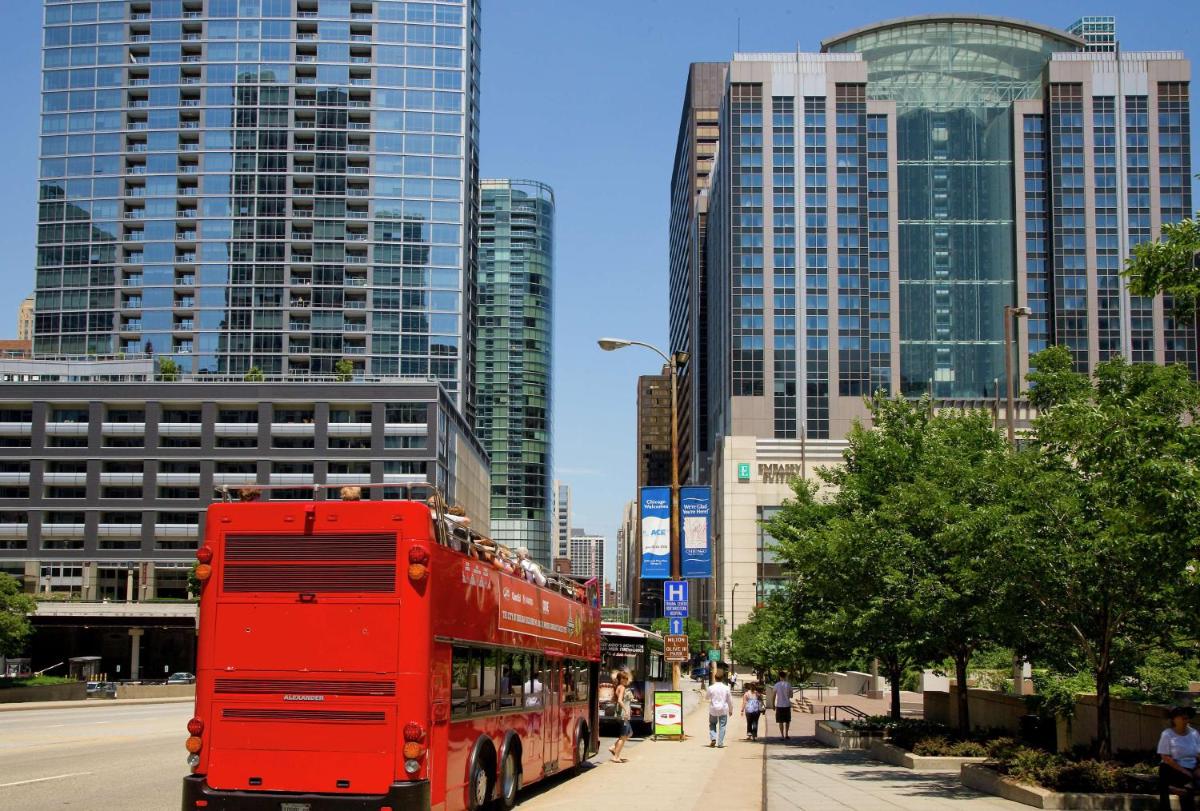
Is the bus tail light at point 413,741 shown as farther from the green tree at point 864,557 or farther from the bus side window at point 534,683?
the green tree at point 864,557

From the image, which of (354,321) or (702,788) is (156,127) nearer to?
(354,321)

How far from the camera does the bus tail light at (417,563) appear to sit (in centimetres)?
1243

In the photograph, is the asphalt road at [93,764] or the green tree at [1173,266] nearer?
the green tree at [1173,266]

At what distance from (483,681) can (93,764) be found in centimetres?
1046

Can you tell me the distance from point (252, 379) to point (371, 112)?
31405 millimetres

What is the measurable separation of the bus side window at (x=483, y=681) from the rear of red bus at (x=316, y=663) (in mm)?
1996

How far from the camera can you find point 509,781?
645 inches

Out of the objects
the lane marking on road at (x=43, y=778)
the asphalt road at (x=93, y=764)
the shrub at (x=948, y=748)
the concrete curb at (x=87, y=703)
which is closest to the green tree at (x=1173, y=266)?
the shrub at (x=948, y=748)

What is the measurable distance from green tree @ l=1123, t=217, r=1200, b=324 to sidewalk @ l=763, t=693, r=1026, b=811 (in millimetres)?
7050

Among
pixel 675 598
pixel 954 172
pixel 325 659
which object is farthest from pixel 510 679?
pixel 954 172

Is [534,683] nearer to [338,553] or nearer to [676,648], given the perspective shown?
[338,553]

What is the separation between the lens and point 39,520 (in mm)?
96938


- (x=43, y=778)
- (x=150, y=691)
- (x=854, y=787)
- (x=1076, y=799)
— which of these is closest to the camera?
(x=1076, y=799)

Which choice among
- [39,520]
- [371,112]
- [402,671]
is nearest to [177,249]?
[371,112]
